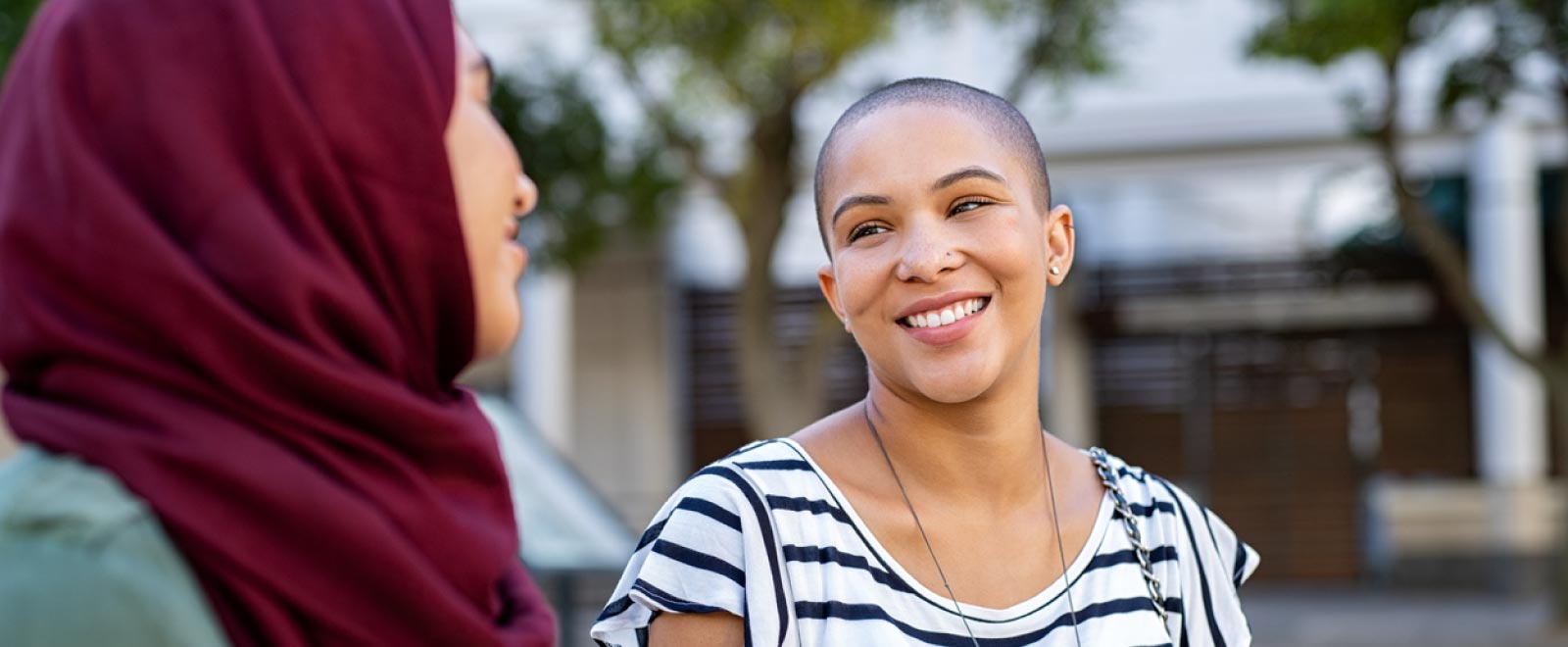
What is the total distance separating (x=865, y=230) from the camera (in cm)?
213

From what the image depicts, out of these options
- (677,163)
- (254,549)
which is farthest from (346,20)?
(677,163)

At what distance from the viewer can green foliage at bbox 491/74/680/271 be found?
1410 centimetres

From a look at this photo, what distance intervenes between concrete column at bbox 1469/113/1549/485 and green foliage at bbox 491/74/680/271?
7947mm

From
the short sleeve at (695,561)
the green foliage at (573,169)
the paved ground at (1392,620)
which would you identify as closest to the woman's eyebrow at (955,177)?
the short sleeve at (695,561)

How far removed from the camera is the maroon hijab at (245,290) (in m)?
1.00

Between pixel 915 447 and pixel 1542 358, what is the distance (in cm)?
1039

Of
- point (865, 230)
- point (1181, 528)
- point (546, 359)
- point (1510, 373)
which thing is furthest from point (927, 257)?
point (546, 359)

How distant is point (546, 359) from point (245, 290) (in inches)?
673

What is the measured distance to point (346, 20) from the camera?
42.7 inches

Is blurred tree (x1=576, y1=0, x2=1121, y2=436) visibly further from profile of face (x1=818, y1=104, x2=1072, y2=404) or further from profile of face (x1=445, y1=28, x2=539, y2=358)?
profile of face (x1=445, y1=28, x2=539, y2=358)

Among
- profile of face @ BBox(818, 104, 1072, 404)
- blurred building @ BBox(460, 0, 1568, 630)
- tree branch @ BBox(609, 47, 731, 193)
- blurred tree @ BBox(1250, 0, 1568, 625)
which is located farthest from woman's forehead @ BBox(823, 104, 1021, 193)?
blurred building @ BBox(460, 0, 1568, 630)

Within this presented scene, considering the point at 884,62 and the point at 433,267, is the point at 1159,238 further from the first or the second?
the point at 433,267

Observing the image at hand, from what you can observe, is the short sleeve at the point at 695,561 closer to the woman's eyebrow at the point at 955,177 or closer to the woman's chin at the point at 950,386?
the woman's chin at the point at 950,386

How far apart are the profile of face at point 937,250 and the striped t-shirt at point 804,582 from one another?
209 millimetres
